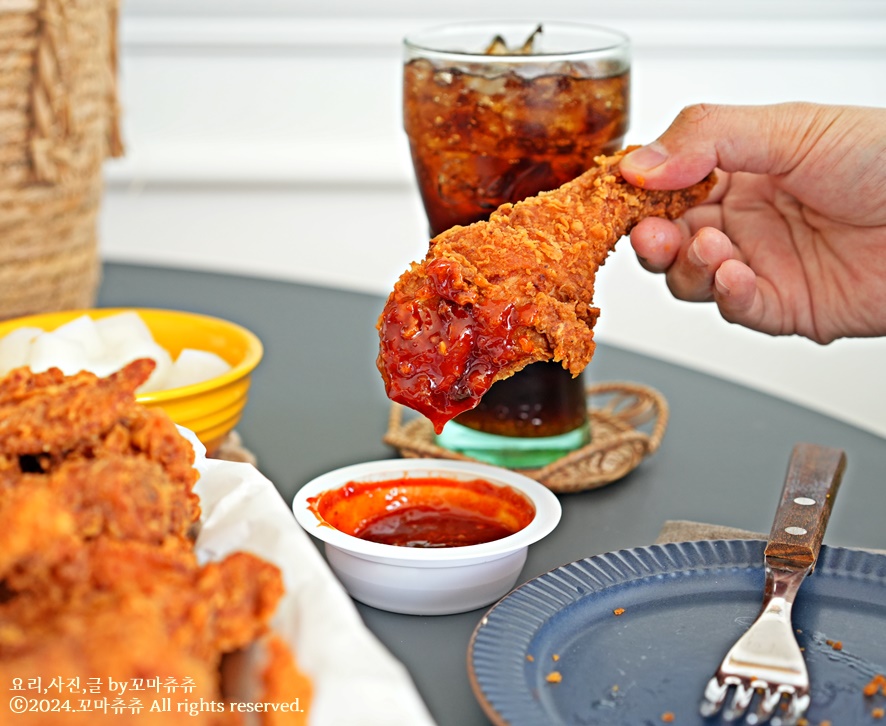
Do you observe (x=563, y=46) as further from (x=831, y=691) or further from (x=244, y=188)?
(x=244, y=188)

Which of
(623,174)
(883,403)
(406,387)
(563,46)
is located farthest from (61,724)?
(883,403)

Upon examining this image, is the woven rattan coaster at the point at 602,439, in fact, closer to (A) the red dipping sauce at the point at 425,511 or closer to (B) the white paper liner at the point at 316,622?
(A) the red dipping sauce at the point at 425,511

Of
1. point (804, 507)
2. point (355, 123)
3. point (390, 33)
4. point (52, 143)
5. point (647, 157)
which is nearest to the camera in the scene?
point (804, 507)

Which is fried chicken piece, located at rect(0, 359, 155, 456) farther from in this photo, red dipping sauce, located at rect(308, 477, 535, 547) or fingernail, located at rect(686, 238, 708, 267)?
fingernail, located at rect(686, 238, 708, 267)

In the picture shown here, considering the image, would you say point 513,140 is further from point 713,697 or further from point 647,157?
point 713,697

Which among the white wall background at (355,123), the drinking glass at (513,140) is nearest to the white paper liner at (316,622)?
the drinking glass at (513,140)

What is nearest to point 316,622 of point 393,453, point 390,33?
point 393,453
